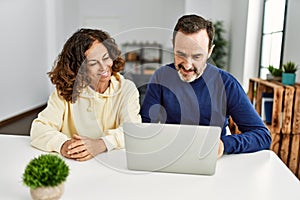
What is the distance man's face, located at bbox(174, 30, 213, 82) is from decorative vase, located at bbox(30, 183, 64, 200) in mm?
590

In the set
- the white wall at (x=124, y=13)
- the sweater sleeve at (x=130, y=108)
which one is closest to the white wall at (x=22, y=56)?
the white wall at (x=124, y=13)

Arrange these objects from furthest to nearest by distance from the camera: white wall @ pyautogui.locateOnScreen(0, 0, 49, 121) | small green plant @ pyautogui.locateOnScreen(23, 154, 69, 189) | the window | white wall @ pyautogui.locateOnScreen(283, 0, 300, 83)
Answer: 1. white wall @ pyautogui.locateOnScreen(0, 0, 49, 121)
2. the window
3. white wall @ pyautogui.locateOnScreen(283, 0, 300, 83)
4. small green plant @ pyautogui.locateOnScreen(23, 154, 69, 189)

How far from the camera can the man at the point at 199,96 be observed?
1086mm

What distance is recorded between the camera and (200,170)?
89cm

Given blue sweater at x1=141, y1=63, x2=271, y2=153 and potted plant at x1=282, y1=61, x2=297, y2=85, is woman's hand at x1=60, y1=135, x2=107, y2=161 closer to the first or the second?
blue sweater at x1=141, y1=63, x2=271, y2=153

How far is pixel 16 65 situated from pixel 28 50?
393 mm

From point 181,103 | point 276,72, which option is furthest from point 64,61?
point 276,72

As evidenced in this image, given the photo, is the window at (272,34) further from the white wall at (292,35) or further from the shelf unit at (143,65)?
the shelf unit at (143,65)

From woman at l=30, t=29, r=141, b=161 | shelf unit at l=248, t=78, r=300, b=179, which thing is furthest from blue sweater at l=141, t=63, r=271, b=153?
shelf unit at l=248, t=78, r=300, b=179

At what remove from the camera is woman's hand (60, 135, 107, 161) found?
1.01m

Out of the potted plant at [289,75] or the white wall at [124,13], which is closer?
the potted plant at [289,75]

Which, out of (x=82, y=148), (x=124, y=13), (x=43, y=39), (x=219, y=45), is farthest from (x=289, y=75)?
(x=124, y=13)

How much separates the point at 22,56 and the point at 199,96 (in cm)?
384

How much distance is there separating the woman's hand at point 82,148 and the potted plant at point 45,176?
297 millimetres
